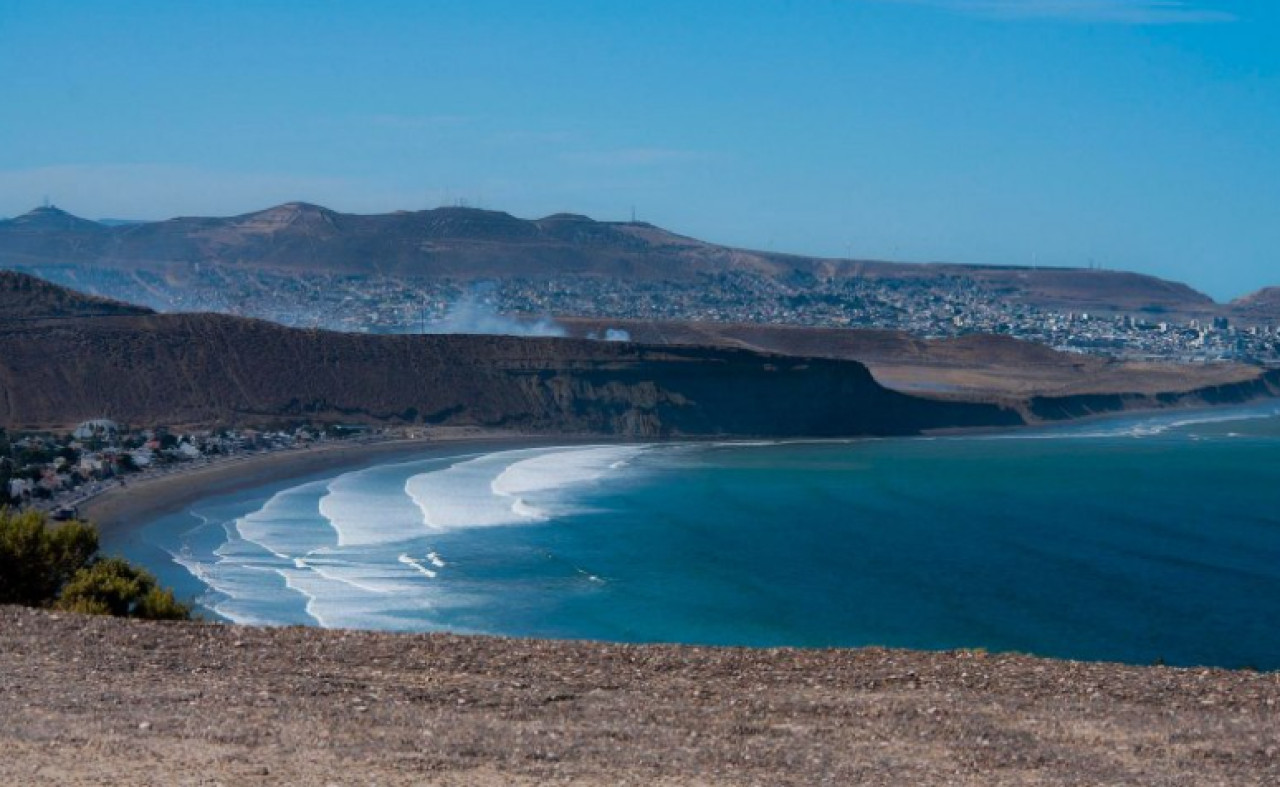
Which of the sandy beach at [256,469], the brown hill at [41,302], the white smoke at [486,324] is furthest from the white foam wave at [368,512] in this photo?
the white smoke at [486,324]

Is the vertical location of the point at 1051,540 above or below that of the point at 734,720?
below

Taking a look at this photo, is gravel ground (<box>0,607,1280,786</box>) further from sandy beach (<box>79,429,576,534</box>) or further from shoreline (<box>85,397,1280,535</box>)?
sandy beach (<box>79,429,576,534</box>)

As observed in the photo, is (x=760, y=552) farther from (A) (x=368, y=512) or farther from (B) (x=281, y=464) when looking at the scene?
(B) (x=281, y=464)

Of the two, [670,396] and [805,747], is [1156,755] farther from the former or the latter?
[670,396]

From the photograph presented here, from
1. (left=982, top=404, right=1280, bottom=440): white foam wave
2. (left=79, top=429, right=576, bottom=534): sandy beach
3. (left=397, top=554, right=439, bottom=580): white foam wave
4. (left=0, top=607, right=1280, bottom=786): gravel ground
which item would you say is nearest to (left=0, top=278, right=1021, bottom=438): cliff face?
(left=982, top=404, right=1280, bottom=440): white foam wave

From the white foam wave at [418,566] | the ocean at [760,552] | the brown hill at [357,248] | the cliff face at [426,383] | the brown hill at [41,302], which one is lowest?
the ocean at [760,552]

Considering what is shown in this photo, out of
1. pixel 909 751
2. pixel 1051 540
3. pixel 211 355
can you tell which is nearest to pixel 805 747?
pixel 909 751

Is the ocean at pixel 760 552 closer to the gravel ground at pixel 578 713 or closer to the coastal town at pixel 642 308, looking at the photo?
the gravel ground at pixel 578 713
